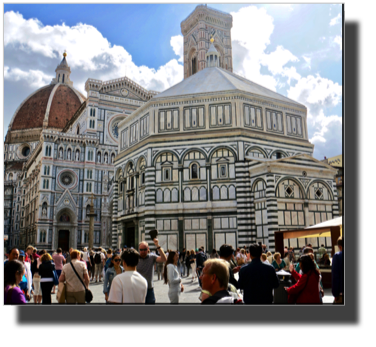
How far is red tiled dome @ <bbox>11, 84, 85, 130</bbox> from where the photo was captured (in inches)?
3534

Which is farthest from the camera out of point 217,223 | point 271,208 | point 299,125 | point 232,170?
point 299,125

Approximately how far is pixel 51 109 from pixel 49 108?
527 millimetres

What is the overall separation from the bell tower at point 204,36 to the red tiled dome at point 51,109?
36183 mm

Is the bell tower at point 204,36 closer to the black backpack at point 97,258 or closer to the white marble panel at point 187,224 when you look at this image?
the white marble panel at point 187,224

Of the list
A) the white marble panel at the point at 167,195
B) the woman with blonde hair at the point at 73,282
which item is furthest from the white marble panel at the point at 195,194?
the woman with blonde hair at the point at 73,282

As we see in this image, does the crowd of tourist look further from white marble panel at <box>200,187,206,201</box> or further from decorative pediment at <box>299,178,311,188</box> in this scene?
white marble panel at <box>200,187,206,201</box>

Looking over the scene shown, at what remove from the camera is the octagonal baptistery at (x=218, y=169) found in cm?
2692

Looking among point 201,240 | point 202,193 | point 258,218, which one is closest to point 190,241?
point 201,240

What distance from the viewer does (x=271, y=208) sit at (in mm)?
25766

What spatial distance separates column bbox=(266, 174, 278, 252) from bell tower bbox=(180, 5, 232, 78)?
146 ft

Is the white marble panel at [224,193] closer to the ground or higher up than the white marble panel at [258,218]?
higher up

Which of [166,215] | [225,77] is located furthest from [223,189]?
[225,77]

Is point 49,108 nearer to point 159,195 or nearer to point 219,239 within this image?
point 159,195
